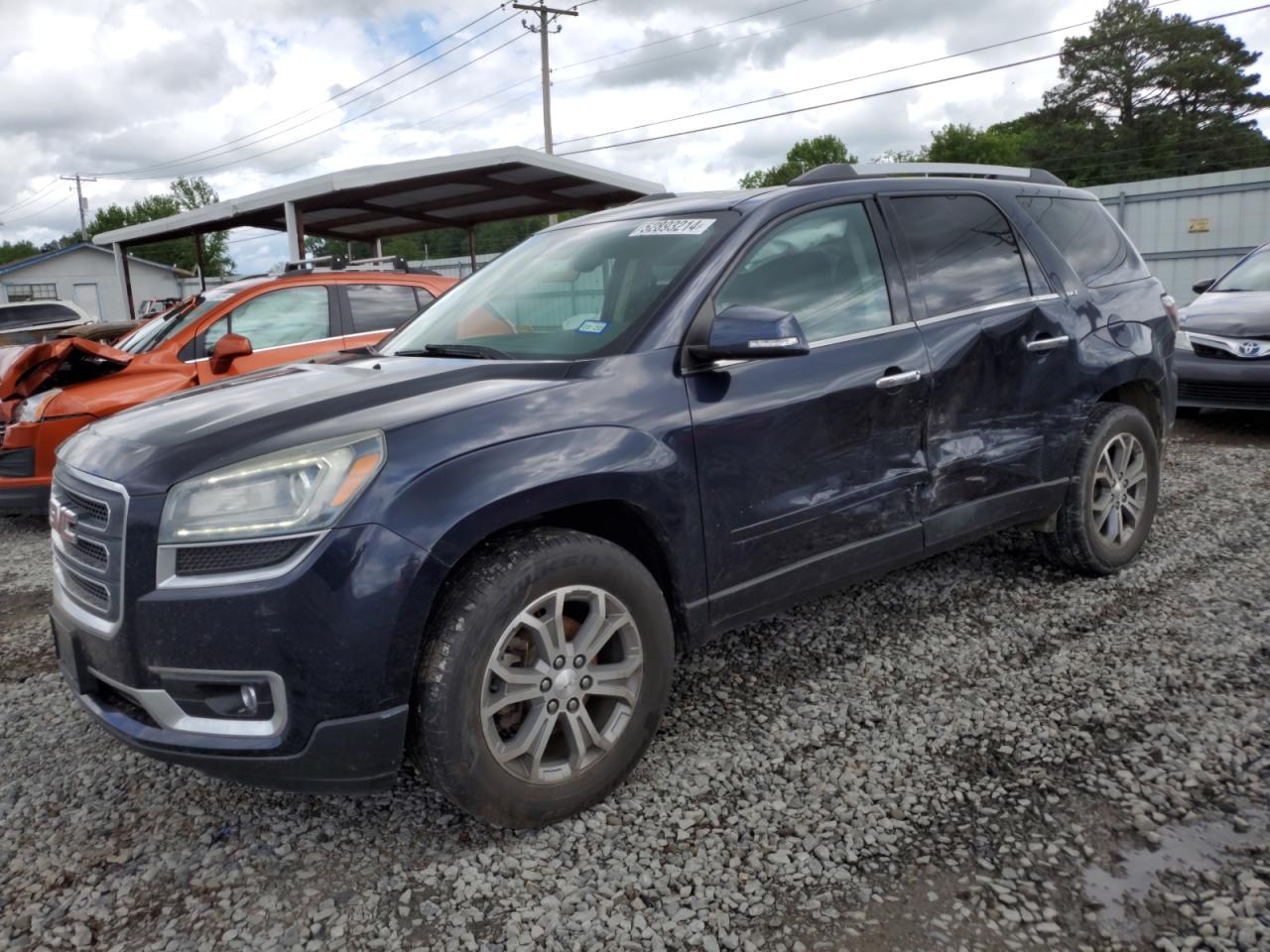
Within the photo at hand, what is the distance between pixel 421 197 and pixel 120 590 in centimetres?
1517

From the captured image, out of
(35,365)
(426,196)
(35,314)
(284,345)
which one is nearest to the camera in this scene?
(35,365)

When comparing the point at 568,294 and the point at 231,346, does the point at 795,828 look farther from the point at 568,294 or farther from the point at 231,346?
the point at 231,346

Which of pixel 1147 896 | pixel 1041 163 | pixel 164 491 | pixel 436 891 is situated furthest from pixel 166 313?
pixel 1041 163

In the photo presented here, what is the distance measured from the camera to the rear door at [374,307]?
25.0 ft

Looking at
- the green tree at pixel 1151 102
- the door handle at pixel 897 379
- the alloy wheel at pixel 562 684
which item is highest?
the green tree at pixel 1151 102

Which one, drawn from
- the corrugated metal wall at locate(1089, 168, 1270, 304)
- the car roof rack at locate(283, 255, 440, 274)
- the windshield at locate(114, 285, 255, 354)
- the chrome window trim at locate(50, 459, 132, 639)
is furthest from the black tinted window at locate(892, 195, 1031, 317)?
the corrugated metal wall at locate(1089, 168, 1270, 304)

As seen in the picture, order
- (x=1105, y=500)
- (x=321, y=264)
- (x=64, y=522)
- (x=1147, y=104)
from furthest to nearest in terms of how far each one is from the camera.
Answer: (x=1147, y=104) → (x=321, y=264) → (x=1105, y=500) → (x=64, y=522)

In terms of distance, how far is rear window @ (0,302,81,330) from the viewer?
17672mm

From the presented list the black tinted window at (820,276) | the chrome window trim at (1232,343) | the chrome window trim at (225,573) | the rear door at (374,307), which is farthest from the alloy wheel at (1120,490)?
the rear door at (374,307)

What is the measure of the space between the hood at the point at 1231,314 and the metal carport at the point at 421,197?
6902 mm

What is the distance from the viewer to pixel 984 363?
3711 millimetres

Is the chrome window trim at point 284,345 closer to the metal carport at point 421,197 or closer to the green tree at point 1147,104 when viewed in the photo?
the metal carport at point 421,197

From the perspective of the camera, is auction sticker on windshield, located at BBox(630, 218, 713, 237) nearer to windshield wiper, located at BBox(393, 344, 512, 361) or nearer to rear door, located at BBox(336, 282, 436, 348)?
windshield wiper, located at BBox(393, 344, 512, 361)

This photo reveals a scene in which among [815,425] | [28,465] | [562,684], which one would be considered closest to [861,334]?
[815,425]
